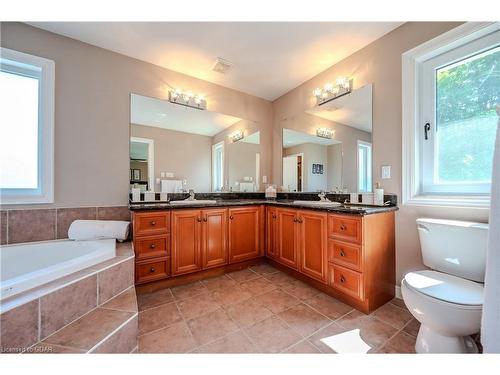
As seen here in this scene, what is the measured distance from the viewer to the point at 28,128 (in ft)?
5.60

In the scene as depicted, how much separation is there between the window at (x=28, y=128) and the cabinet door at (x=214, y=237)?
1365 mm

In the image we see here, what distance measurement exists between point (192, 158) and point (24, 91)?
5.01ft

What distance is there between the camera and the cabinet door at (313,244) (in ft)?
5.65

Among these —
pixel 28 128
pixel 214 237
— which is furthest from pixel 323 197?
pixel 28 128

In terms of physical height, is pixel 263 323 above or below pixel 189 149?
below

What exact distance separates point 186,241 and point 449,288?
1.91 m

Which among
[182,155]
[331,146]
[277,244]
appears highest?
[331,146]

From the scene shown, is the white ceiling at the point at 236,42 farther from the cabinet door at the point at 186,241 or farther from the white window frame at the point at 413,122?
the cabinet door at the point at 186,241

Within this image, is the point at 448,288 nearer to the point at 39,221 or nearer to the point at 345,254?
the point at 345,254

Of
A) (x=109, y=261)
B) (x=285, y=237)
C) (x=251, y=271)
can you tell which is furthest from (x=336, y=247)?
(x=109, y=261)

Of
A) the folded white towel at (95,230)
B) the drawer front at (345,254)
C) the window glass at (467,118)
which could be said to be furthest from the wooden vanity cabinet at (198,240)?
the window glass at (467,118)

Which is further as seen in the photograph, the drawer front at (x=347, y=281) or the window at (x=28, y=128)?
the window at (x=28, y=128)

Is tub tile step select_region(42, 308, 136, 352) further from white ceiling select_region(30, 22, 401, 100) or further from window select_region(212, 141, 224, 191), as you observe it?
white ceiling select_region(30, 22, 401, 100)

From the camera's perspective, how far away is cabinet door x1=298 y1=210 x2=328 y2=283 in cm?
172
